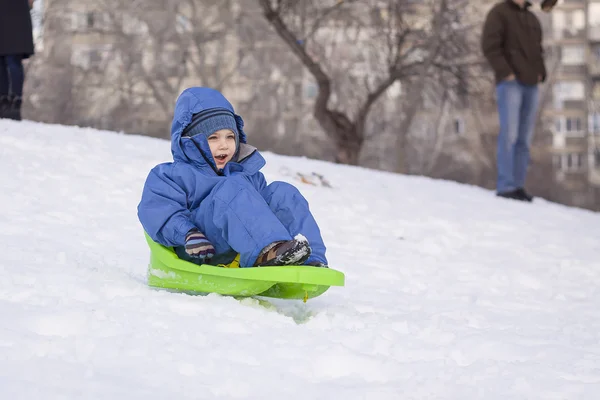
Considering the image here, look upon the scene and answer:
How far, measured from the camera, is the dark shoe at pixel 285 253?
3.71m

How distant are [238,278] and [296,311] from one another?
1.01 ft

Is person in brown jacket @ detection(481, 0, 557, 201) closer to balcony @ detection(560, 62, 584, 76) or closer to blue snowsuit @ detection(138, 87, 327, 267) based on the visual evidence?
blue snowsuit @ detection(138, 87, 327, 267)

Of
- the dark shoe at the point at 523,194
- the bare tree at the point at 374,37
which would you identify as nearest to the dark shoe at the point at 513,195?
the dark shoe at the point at 523,194

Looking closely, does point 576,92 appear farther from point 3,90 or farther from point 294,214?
point 294,214

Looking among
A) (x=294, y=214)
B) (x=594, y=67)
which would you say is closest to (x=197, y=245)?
(x=294, y=214)

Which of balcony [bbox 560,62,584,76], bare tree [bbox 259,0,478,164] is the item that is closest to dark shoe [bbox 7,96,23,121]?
bare tree [bbox 259,0,478,164]

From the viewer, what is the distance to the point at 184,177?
13.1ft

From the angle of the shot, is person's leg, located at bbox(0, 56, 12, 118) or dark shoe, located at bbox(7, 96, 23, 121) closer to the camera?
person's leg, located at bbox(0, 56, 12, 118)

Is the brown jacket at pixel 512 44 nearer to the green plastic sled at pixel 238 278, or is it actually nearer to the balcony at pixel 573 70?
the green plastic sled at pixel 238 278

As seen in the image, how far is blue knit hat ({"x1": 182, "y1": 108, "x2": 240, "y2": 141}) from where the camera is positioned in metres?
4.17

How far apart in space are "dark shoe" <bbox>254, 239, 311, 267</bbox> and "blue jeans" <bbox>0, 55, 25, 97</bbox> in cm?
561

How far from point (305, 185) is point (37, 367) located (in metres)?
5.73

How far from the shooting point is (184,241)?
3.84 m

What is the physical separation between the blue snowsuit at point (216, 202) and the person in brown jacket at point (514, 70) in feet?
18.5
